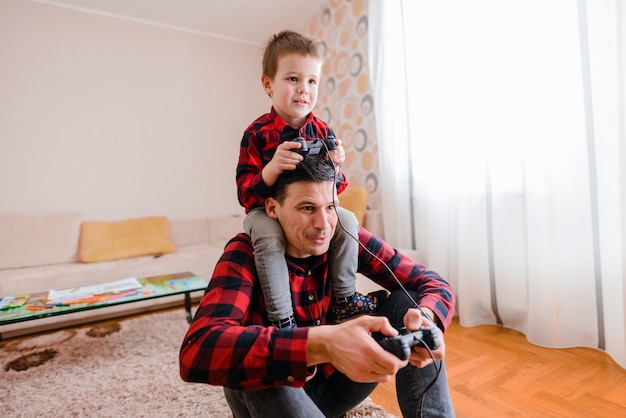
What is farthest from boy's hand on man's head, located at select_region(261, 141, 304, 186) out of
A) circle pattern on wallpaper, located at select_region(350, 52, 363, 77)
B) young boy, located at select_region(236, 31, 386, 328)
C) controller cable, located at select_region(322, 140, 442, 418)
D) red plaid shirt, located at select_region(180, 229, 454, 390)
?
circle pattern on wallpaper, located at select_region(350, 52, 363, 77)

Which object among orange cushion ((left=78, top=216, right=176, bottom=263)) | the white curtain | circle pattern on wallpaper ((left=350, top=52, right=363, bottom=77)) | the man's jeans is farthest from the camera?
circle pattern on wallpaper ((left=350, top=52, right=363, bottom=77))

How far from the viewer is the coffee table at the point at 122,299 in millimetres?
1945

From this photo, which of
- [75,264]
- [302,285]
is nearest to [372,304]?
[302,285]

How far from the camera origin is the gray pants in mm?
1006

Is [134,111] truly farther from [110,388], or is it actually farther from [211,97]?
[110,388]

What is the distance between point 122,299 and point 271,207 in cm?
143

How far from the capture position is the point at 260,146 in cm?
130

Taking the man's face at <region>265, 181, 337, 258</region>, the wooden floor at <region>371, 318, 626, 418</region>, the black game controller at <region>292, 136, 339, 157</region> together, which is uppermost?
the black game controller at <region>292, 136, 339, 157</region>

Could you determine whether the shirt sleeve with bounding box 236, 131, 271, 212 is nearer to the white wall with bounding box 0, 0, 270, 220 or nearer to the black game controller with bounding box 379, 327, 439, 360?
the black game controller with bounding box 379, 327, 439, 360

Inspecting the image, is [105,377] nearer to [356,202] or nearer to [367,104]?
[356,202]

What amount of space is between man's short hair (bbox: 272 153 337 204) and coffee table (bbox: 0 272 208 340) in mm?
1467

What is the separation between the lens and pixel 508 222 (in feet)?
7.23

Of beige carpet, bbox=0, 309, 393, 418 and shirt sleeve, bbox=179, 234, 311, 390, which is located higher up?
shirt sleeve, bbox=179, 234, 311, 390

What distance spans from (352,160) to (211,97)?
1.74 m
